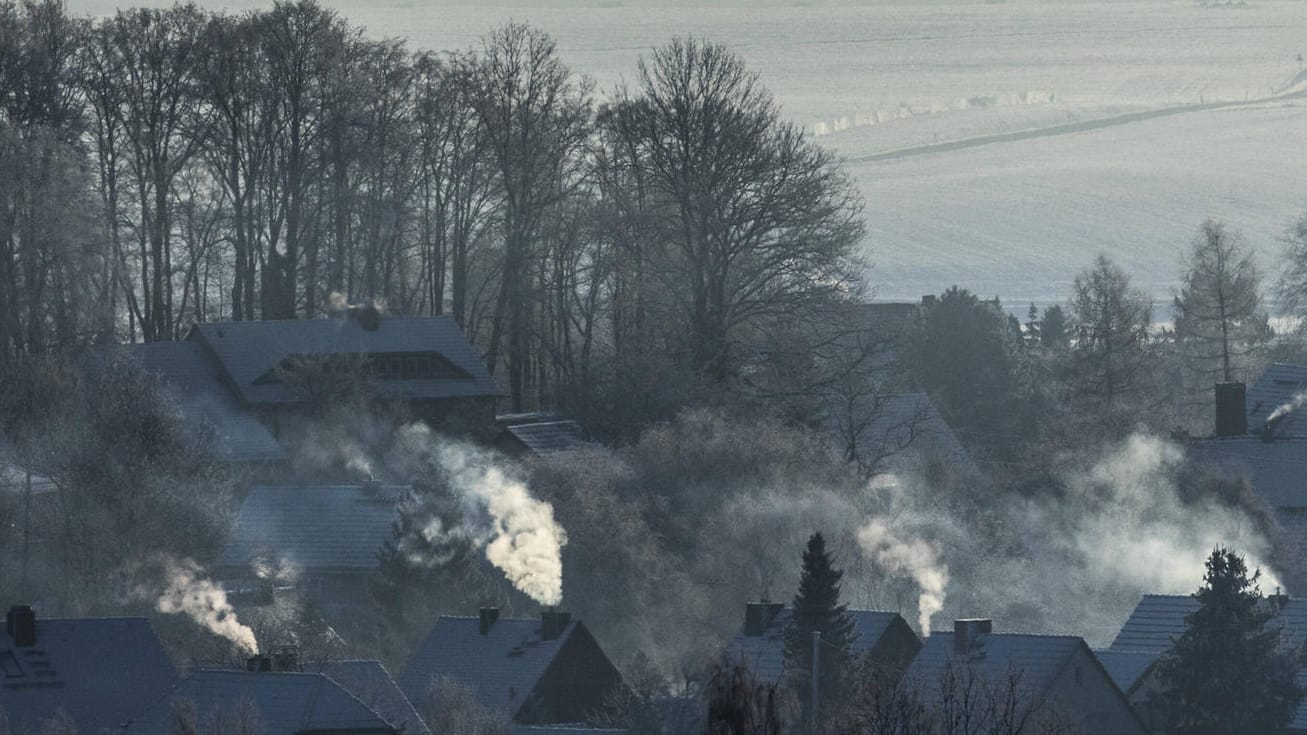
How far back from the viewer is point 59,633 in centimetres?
6119

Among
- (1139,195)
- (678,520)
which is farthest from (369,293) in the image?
→ (1139,195)

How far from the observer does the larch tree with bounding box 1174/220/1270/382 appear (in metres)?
104

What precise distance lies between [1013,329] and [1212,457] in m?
22.2

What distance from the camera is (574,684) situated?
63688 millimetres

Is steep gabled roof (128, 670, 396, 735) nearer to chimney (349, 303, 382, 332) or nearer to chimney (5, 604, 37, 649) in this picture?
chimney (5, 604, 37, 649)

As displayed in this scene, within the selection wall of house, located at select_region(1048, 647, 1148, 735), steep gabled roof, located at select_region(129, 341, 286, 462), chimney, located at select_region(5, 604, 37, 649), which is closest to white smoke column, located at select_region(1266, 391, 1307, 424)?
steep gabled roof, located at select_region(129, 341, 286, 462)

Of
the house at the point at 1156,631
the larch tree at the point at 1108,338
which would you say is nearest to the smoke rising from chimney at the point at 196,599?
the house at the point at 1156,631

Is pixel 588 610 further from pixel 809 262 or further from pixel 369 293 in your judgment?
pixel 369 293

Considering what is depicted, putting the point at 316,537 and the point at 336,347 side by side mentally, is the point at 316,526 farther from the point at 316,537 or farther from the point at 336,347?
the point at 336,347

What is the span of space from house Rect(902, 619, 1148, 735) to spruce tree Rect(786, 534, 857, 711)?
1332 mm

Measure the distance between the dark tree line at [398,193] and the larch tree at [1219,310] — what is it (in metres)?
15.6

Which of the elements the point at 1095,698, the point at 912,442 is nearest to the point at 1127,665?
the point at 1095,698

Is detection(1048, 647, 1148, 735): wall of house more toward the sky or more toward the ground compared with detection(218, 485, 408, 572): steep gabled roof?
more toward the ground

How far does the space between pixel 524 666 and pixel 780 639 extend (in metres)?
4.81
